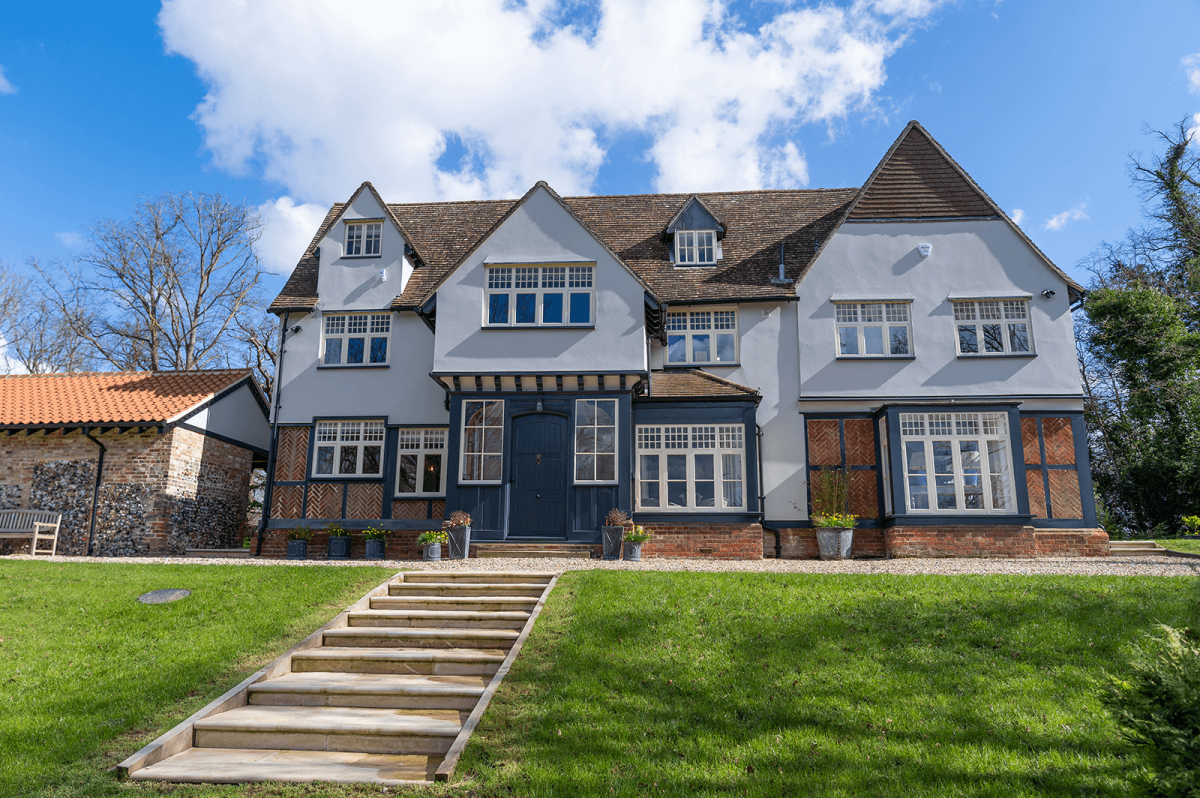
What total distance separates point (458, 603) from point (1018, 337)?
14.7 m

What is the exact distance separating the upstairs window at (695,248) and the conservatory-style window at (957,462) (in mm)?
6307

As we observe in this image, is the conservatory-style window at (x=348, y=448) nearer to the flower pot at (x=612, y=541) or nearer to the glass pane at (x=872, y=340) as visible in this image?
the flower pot at (x=612, y=541)

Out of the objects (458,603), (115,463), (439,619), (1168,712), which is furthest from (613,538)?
(115,463)

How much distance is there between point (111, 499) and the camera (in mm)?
17344

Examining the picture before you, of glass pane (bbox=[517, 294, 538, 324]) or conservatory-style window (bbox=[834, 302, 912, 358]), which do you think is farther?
conservatory-style window (bbox=[834, 302, 912, 358])

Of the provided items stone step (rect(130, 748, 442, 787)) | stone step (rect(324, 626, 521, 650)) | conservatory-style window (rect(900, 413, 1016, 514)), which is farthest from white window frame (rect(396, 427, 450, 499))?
stone step (rect(130, 748, 442, 787))

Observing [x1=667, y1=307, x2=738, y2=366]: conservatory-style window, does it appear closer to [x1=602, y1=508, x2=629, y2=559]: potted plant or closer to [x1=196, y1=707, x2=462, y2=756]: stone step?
[x1=602, y1=508, x2=629, y2=559]: potted plant

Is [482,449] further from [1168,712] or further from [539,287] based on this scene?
[1168,712]

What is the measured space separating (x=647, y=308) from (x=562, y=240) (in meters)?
2.50

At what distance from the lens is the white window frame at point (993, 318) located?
17234 mm

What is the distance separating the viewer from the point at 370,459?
1791 cm

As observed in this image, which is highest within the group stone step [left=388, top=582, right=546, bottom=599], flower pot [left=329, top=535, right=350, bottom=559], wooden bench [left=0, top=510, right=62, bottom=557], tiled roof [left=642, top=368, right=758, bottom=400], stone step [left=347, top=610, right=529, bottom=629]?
tiled roof [left=642, top=368, right=758, bottom=400]

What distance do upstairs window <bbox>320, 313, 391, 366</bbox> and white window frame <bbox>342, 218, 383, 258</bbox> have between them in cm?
168

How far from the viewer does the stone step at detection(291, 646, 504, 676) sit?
8.04m
